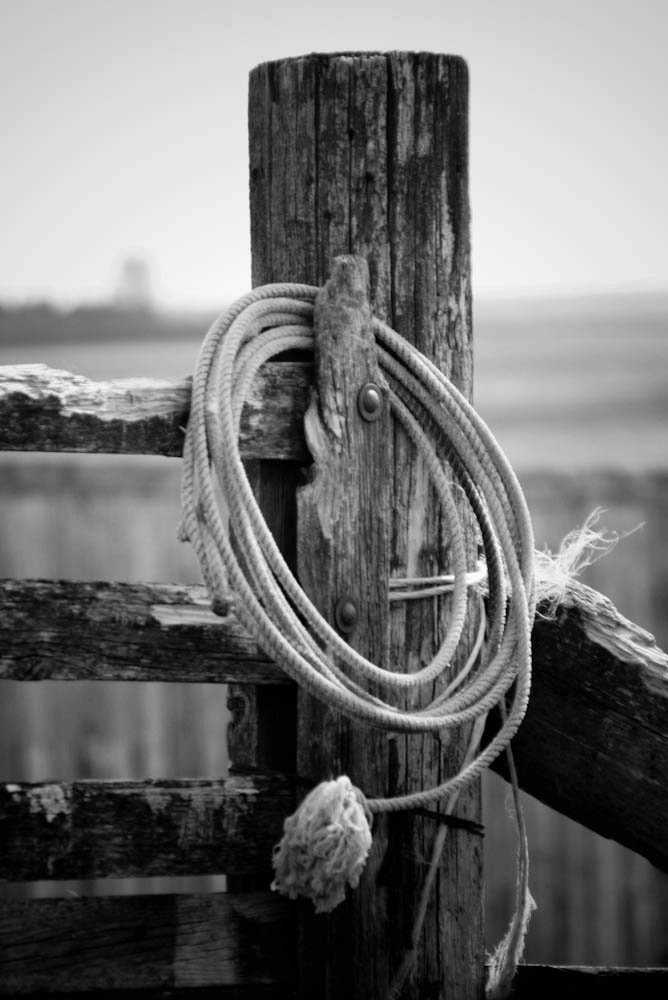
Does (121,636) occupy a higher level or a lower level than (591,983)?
higher

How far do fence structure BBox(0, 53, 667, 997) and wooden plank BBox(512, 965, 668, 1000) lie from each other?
301mm

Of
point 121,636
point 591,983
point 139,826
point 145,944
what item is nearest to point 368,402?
point 121,636

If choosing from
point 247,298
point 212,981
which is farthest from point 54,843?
point 247,298

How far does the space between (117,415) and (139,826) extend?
67 centimetres

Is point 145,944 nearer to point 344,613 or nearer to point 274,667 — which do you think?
point 274,667

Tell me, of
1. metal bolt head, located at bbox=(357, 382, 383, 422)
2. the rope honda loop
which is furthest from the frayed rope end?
metal bolt head, located at bbox=(357, 382, 383, 422)

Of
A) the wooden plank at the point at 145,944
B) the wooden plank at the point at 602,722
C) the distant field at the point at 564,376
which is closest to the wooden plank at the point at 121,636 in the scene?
the wooden plank at the point at 145,944

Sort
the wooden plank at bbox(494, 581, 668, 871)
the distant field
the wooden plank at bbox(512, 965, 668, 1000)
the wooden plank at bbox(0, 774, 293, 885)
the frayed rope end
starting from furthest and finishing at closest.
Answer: the distant field → the wooden plank at bbox(512, 965, 668, 1000) → the wooden plank at bbox(494, 581, 668, 871) → the wooden plank at bbox(0, 774, 293, 885) → the frayed rope end

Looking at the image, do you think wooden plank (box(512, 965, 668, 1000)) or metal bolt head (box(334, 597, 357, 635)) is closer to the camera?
metal bolt head (box(334, 597, 357, 635))

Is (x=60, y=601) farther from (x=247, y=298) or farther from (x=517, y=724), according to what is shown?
(x=517, y=724)

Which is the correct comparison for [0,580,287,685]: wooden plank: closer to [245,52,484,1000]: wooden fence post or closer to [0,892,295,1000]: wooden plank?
[245,52,484,1000]: wooden fence post

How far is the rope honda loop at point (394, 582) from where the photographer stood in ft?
5.88

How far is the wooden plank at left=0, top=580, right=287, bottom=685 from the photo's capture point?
75.0 inches

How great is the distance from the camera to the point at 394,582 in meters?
2.02
